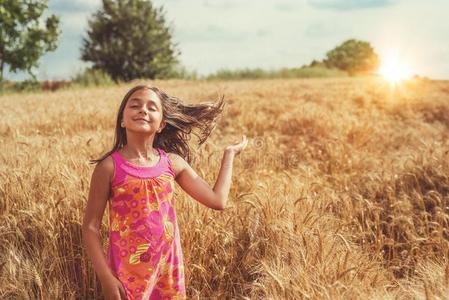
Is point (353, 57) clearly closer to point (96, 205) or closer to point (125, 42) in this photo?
point (125, 42)

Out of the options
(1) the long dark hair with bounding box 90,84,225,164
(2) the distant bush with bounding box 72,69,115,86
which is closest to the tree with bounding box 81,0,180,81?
(2) the distant bush with bounding box 72,69,115,86

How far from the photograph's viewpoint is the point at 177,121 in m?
2.85

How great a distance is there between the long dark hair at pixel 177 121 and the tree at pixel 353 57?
51.2 meters

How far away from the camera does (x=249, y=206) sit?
11.7 feet

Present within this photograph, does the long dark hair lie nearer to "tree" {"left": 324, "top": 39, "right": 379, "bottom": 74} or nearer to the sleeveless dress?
the sleeveless dress

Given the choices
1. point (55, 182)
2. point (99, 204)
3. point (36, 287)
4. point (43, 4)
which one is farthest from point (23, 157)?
point (43, 4)

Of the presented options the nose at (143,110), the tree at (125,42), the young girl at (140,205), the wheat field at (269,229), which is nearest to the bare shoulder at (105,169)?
the young girl at (140,205)

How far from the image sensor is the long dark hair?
A: 266 cm

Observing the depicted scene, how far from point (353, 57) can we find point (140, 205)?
54.3m

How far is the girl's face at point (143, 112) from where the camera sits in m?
2.44

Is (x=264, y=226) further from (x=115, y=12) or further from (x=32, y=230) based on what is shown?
(x=115, y=12)

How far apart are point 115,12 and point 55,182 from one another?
30427 millimetres

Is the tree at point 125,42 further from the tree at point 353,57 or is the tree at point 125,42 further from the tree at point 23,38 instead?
the tree at point 353,57

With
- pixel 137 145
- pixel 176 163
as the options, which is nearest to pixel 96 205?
pixel 137 145
